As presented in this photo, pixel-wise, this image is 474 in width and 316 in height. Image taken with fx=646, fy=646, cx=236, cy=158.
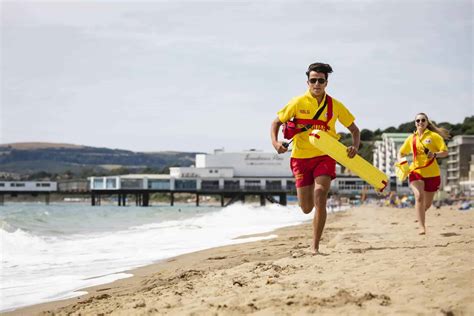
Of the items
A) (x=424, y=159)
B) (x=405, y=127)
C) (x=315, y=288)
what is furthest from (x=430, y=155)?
(x=405, y=127)

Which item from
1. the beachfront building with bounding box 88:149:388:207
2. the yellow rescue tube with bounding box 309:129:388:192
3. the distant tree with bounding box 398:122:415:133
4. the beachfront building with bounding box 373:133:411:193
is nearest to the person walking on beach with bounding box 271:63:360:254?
the yellow rescue tube with bounding box 309:129:388:192

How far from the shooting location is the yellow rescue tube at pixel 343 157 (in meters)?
6.61

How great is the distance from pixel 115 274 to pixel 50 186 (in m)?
100

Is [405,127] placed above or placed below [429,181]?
above

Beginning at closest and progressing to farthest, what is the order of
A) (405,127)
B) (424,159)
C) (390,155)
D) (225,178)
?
(424,159), (225,178), (390,155), (405,127)

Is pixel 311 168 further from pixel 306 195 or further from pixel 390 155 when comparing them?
pixel 390 155

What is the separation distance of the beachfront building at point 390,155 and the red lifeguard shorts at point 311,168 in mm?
93710

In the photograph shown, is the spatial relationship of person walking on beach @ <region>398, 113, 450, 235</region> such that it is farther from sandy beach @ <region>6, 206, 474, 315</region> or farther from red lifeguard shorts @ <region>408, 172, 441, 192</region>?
sandy beach @ <region>6, 206, 474, 315</region>

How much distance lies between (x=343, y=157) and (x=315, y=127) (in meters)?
0.43

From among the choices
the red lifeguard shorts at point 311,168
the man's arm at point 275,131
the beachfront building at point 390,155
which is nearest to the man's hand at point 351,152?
the red lifeguard shorts at point 311,168

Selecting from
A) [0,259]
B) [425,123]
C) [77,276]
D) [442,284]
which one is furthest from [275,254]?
[0,259]

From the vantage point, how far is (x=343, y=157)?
22.1 feet

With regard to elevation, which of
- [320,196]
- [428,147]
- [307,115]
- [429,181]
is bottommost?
[320,196]

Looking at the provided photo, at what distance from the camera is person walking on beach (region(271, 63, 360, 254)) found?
22.2 ft
